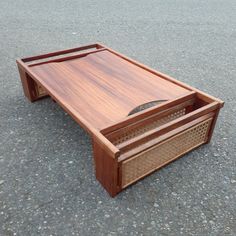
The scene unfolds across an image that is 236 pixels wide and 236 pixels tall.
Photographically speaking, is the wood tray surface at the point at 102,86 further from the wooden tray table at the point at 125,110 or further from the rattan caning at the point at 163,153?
the rattan caning at the point at 163,153

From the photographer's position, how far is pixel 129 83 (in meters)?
1.82

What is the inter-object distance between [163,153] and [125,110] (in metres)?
0.31

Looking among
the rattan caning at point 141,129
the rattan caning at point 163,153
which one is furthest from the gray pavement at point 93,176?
the rattan caning at point 141,129

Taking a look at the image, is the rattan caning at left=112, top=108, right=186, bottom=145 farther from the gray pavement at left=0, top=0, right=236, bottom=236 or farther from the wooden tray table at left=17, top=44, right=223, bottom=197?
the gray pavement at left=0, top=0, right=236, bottom=236

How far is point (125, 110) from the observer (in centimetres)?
152

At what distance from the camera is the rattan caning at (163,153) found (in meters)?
1.36

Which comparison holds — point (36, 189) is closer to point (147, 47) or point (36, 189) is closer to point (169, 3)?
point (147, 47)

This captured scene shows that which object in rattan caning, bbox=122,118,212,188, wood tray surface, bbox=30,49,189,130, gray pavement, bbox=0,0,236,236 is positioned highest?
wood tray surface, bbox=30,49,189,130

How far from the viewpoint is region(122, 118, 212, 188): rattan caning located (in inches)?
53.4

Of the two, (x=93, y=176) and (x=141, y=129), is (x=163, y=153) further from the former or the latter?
(x=93, y=176)

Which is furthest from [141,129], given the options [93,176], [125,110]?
[93,176]

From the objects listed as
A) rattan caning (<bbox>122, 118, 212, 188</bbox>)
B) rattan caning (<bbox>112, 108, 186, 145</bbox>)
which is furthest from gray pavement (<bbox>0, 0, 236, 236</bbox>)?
rattan caning (<bbox>112, 108, 186, 145</bbox>)

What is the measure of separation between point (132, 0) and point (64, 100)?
4.35 metres

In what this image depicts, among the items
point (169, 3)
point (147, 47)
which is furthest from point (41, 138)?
point (169, 3)
